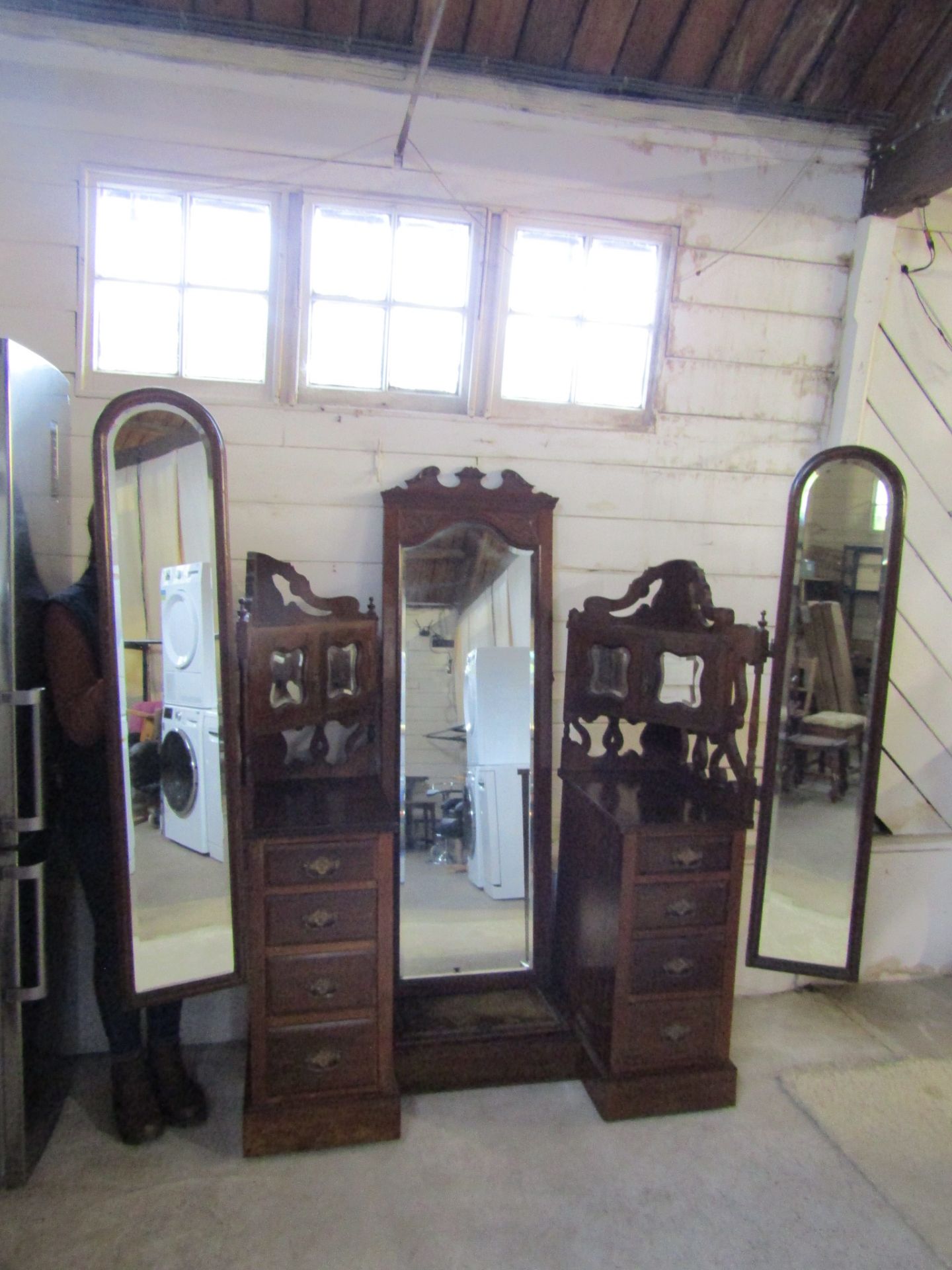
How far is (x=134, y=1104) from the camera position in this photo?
2.11m

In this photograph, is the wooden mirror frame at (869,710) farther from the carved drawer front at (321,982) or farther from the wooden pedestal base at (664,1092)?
the carved drawer front at (321,982)

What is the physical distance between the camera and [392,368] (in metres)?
2.64

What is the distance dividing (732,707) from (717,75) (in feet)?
6.48

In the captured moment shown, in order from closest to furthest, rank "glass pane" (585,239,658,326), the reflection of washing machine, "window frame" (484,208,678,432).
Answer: the reflection of washing machine, "window frame" (484,208,678,432), "glass pane" (585,239,658,326)

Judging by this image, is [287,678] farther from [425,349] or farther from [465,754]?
[425,349]

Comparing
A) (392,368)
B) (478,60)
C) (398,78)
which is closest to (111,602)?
(392,368)

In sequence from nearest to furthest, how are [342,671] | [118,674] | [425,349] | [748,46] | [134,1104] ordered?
1. [118,674]
2. [134,1104]
3. [342,671]
4. [748,46]
5. [425,349]

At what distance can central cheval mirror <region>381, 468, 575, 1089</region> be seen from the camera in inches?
99.6

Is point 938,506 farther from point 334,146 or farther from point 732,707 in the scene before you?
point 334,146

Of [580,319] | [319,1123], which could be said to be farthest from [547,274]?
[319,1123]

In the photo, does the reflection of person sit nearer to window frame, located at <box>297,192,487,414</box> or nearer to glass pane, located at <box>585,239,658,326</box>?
window frame, located at <box>297,192,487,414</box>

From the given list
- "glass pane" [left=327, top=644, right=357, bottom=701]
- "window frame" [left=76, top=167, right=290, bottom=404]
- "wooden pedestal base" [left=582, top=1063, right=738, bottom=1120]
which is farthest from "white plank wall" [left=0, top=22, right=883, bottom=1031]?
"wooden pedestal base" [left=582, top=1063, right=738, bottom=1120]

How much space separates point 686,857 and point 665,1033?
494 millimetres

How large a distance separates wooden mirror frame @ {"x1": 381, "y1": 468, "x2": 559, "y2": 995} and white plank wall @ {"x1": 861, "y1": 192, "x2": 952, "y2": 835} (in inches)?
51.0
